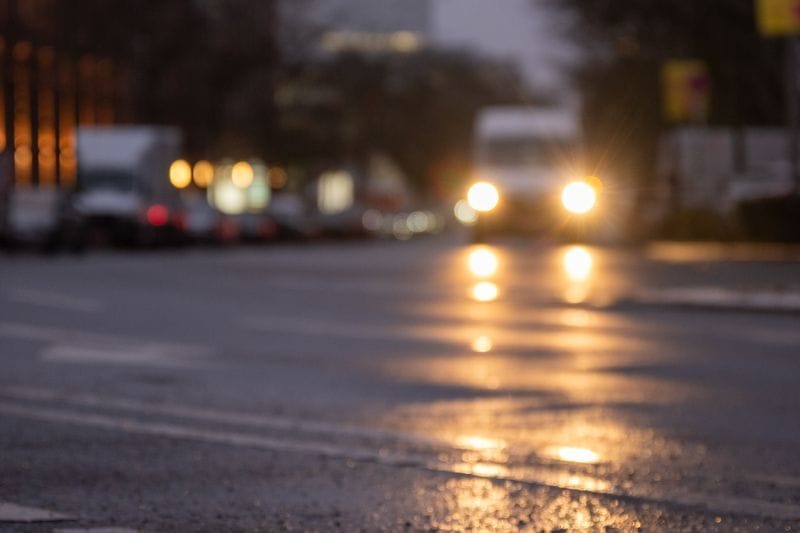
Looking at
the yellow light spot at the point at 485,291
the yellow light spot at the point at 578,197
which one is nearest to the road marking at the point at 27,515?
the yellow light spot at the point at 485,291

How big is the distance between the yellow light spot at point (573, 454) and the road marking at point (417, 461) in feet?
0.85

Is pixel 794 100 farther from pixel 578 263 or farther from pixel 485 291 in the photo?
pixel 485 291

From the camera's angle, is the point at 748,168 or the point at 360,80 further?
the point at 360,80

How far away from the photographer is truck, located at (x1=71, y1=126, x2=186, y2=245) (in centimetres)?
5394

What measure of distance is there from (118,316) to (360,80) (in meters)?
94.3

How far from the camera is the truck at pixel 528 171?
148 ft

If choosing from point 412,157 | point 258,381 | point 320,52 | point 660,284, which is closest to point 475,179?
point 660,284

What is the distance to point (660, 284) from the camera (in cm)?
2641

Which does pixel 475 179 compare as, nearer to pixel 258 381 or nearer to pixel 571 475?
pixel 258 381

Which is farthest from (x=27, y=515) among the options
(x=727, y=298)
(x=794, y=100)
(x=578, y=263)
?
(x=578, y=263)

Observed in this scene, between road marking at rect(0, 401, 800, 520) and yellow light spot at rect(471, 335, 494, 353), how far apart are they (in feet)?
17.4

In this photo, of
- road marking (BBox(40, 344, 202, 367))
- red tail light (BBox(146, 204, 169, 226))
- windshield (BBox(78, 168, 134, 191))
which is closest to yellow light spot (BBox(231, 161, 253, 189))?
red tail light (BBox(146, 204, 169, 226))

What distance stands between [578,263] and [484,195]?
376 inches

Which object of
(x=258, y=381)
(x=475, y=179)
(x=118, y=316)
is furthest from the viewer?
(x=475, y=179)
